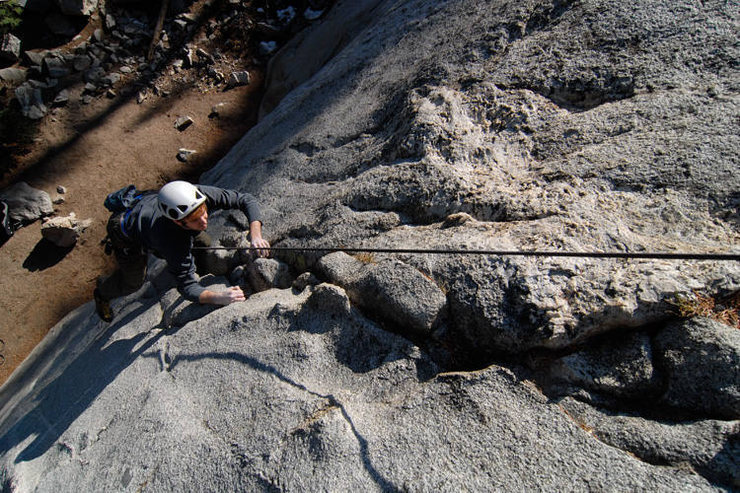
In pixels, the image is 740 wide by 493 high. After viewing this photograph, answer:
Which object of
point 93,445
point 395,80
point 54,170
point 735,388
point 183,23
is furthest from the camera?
point 183,23

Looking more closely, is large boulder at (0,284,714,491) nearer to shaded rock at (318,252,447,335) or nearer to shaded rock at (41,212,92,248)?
shaded rock at (318,252,447,335)

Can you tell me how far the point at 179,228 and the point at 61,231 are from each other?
4342mm

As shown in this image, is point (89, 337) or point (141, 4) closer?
point (89, 337)

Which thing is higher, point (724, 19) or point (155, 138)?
point (724, 19)

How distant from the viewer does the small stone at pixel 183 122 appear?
771 cm

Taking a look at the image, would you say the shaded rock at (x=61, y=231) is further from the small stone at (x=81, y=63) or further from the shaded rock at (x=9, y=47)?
the shaded rock at (x=9, y=47)

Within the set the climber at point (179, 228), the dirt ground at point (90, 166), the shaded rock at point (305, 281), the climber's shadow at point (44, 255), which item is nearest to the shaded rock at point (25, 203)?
the dirt ground at point (90, 166)

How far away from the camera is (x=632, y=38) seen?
10.1ft

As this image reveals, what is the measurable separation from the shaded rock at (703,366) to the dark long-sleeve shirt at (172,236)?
319 cm

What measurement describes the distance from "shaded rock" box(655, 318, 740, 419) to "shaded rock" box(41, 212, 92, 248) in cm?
767

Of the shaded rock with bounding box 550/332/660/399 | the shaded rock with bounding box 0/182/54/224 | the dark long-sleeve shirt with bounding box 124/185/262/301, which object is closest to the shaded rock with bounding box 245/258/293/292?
the dark long-sleeve shirt with bounding box 124/185/262/301

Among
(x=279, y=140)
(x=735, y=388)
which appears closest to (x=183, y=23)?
(x=279, y=140)

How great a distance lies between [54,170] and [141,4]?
15.1 ft

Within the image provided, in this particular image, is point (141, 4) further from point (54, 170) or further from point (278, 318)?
point (278, 318)
